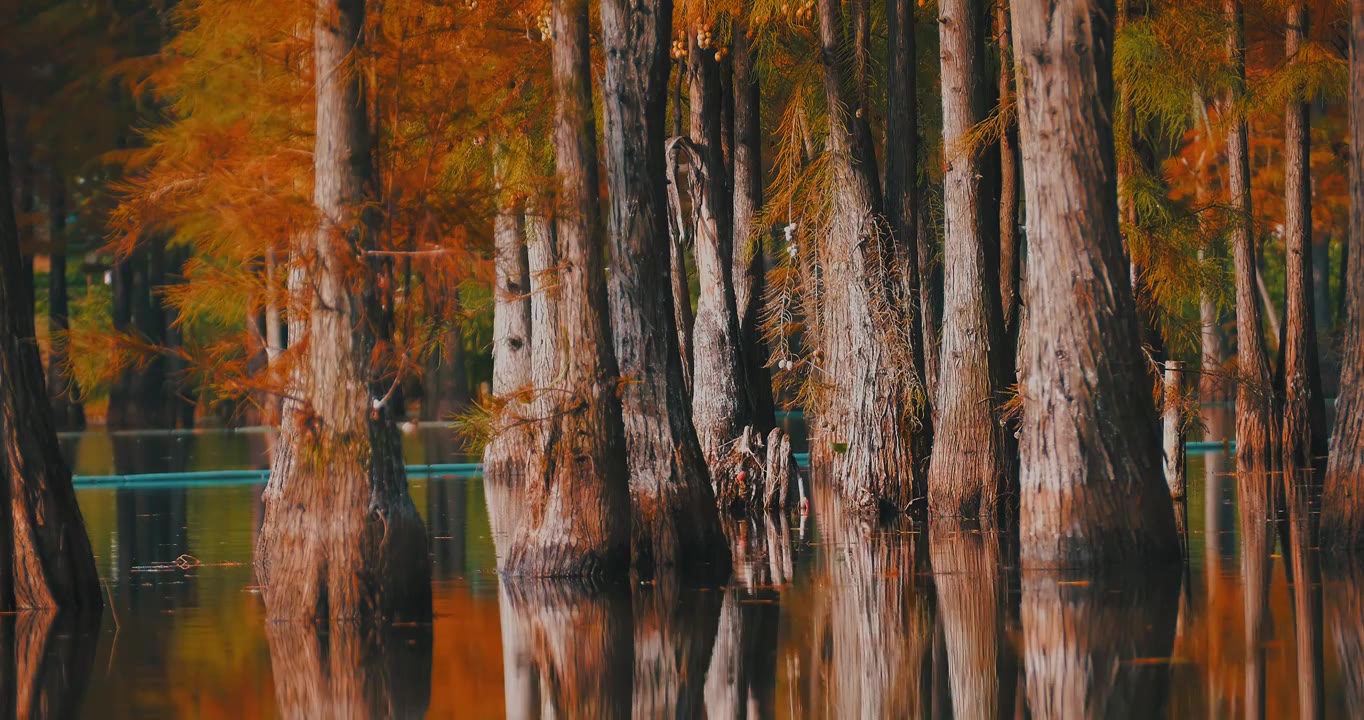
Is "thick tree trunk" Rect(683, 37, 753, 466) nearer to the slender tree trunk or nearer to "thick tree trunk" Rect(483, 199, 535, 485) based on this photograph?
the slender tree trunk

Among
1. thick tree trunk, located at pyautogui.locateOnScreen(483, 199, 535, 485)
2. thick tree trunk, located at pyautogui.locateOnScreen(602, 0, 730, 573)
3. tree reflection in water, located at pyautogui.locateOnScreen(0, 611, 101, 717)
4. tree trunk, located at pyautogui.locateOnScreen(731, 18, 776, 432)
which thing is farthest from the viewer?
thick tree trunk, located at pyautogui.locateOnScreen(483, 199, 535, 485)

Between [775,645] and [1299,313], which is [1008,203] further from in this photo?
[775,645]

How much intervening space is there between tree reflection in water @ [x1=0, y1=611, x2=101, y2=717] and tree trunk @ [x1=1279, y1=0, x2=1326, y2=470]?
17804mm

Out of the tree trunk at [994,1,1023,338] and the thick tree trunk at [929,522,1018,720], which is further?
the tree trunk at [994,1,1023,338]

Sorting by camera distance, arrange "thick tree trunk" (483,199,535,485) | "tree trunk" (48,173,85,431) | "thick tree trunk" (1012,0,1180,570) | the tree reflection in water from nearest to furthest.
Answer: the tree reflection in water < "thick tree trunk" (1012,0,1180,570) < "thick tree trunk" (483,199,535,485) < "tree trunk" (48,173,85,431)

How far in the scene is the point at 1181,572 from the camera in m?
13.6

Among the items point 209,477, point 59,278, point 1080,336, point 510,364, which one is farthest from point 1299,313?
point 59,278

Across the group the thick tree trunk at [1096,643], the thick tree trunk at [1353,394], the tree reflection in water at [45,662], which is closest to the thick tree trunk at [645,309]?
the thick tree trunk at [1096,643]

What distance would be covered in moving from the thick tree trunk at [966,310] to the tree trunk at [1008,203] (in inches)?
40.9

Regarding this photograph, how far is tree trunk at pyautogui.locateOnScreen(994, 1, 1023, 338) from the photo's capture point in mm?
20297

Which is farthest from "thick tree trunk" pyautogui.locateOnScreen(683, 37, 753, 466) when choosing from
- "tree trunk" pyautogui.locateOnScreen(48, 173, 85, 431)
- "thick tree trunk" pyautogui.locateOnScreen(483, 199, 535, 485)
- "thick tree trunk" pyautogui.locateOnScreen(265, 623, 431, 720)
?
"tree trunk" pyautogui.locateOnScreen(48, 173, 85, 431)

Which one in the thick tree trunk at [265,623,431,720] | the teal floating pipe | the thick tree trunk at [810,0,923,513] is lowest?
the thick tree trunk at [265,623,431,720]

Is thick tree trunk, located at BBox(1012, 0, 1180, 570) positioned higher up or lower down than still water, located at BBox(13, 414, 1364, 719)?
higher up

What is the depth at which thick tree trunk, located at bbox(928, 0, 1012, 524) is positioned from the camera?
18734 millimetres
